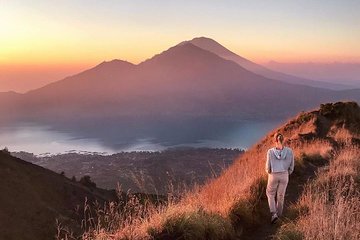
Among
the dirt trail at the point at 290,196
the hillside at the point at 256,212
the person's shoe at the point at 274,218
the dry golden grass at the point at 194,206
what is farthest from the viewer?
the person's shoe at the point at 274,218

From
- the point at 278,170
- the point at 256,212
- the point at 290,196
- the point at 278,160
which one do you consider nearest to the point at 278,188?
the point at 278,170

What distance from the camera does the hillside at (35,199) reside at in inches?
1563

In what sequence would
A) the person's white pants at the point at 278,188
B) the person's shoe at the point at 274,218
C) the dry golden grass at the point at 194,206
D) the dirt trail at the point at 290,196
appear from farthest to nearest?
1. the person's white pants at the point at 278,188
2. the person's shoe at the point at 274,218
3. the dirt trail at the point at 290,196
4. the dry golden grass at the point at 194,206

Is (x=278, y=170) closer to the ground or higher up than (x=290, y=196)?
higher up

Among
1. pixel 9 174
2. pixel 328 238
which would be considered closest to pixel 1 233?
pixel 9 174

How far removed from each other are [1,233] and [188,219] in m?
35.6

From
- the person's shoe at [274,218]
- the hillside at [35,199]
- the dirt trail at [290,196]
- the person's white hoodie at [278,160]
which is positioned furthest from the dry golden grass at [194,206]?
the hillside at [35,199]

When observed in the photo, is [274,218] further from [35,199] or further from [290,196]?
[35,199]

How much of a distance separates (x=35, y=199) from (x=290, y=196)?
44.0 meters

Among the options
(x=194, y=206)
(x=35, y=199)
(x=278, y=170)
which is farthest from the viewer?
(x=35, y=199)

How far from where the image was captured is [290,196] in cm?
931

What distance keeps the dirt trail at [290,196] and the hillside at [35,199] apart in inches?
1163

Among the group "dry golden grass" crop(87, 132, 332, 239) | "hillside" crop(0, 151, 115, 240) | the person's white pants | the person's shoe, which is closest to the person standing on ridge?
the person's white pants

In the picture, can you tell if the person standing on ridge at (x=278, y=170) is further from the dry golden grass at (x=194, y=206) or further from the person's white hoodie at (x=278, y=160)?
the dry golden grass at (x=194, y=206)
